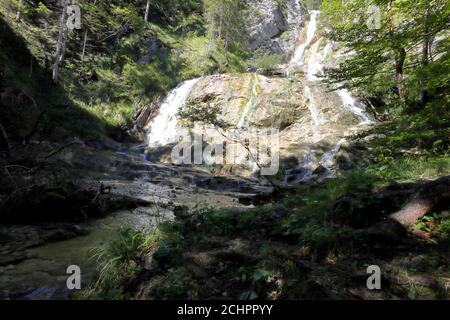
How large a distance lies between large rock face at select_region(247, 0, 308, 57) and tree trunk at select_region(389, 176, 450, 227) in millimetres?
39017

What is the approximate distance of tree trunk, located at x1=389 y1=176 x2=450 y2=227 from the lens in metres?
3.71

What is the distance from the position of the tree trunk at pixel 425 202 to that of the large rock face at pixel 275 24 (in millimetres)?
39017

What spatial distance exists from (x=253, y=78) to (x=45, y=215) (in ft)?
68.5

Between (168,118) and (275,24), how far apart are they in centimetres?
2702

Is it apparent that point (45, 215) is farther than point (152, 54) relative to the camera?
No

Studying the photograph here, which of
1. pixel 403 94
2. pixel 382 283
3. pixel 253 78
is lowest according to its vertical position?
pixel 382 283

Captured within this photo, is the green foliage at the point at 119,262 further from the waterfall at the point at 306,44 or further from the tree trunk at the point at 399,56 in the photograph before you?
the waterfall at the point at 306,44

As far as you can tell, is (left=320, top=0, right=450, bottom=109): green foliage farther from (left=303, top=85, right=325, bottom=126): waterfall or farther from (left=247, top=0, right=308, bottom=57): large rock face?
(left=247, top=0, right=308, bottom=57): large rock face

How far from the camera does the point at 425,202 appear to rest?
3.77 meters

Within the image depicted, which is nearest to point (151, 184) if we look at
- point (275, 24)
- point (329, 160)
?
point (329, 160)

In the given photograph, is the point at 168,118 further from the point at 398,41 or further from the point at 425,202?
the point at 425,202

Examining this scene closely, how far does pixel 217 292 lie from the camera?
3049 millimetres
